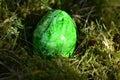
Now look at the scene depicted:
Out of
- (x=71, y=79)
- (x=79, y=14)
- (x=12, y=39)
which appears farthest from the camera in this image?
(x=79, y=14)

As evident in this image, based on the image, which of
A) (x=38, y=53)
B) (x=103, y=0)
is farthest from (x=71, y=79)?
(x=103, y=0)

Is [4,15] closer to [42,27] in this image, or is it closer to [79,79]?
[42,27]

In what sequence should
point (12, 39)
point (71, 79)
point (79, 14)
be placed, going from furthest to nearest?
point (79, 14) → point (12, 39) → point (71, 79)

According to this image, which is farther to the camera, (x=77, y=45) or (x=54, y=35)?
(x=77, y=45)
